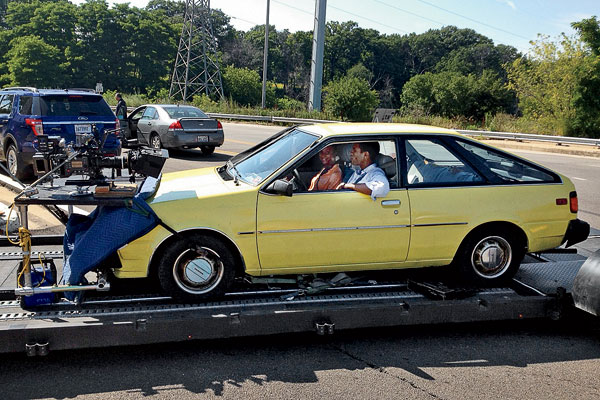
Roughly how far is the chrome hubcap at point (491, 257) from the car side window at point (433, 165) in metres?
0.61

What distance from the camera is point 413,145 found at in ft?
17.1

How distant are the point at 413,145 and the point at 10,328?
12.2ft

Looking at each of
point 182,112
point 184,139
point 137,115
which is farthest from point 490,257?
point 137,115

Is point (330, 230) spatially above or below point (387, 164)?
below

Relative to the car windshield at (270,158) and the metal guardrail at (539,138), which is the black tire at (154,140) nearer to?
the car windshield at (270,158)

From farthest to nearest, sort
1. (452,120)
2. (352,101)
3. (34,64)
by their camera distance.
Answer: (34,64) < (452,120) < (352,101)

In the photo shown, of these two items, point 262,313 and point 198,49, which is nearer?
point 262,313

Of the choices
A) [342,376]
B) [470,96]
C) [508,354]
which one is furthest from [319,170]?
[470,96]

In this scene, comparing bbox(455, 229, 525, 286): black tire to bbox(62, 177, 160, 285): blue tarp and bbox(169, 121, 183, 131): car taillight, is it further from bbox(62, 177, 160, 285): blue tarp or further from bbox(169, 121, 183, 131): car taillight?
bbox(169, 121, 183, 131): car taillight

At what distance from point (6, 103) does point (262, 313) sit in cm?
1066

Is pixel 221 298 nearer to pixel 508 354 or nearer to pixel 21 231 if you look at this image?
pixel 21 231

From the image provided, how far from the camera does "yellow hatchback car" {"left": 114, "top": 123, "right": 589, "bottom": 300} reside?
4508 mm

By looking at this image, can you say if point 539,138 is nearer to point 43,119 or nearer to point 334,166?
point 43,119

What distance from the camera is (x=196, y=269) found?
4.48 m
